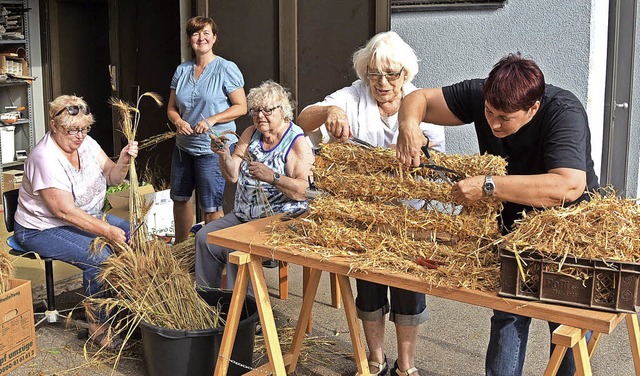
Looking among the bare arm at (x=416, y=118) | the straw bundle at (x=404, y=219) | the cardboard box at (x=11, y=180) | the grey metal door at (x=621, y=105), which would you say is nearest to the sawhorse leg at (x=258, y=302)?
the straw bundle at (x=404, y=219)

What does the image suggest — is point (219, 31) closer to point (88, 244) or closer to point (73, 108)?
point (73, 108)

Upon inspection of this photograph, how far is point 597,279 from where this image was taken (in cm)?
238

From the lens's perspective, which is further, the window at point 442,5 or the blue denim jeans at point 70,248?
the window at point 442,5

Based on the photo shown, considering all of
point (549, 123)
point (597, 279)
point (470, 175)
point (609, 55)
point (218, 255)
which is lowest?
point (218, 255)

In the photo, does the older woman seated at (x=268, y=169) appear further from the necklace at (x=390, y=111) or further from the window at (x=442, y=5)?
the window at (x=442, y=5)

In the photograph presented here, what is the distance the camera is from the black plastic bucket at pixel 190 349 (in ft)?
11.6

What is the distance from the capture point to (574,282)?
2420mm

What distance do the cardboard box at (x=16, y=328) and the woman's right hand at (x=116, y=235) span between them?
492 mm

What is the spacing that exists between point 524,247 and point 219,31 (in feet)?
14.2

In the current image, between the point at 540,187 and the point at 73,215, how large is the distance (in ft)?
8.73

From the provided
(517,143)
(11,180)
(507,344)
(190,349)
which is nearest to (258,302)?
(190,349)

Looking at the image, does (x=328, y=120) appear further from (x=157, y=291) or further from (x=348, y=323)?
(x=157, y=291)

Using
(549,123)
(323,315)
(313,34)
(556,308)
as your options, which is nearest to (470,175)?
(549,123)

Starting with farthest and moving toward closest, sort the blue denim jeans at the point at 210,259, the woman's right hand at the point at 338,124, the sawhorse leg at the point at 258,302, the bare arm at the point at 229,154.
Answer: the bare arm at the point at 229,154
the blue denim jeans at the point at 210,259
the woman's right hand at the point at 338,124
the sawhorse leg at the point at 258,302
